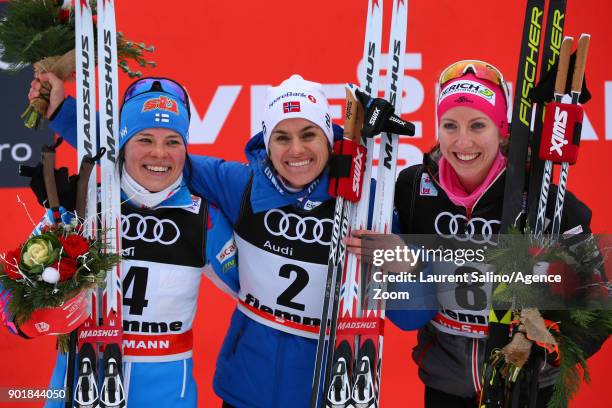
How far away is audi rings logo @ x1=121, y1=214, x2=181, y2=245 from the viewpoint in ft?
8.51

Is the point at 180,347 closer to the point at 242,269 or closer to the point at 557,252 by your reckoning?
the point at 242,269

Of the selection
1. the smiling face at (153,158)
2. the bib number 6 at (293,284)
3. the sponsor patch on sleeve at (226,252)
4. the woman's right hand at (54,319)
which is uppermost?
the smiling face at (153,158)

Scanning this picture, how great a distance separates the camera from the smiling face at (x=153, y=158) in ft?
8.43

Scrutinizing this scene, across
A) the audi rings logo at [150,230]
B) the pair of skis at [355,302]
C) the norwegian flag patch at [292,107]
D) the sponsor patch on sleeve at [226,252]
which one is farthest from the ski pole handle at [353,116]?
the audi rings logo at [150,230]

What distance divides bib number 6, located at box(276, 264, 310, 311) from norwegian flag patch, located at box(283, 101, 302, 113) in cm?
50

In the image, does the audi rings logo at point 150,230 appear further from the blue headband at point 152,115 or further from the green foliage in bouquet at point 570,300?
the green foliage in bouquet at point 570,300

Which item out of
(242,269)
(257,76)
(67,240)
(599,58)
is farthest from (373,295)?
(599,58)

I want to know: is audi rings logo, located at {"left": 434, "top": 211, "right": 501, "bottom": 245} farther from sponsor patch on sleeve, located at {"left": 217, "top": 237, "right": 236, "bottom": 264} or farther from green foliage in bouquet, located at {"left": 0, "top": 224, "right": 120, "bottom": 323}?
green foliage in bouquet, located at {"left": 0, "top": 224, "right": 120, "bottom": 323}

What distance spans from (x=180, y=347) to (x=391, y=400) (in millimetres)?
1756

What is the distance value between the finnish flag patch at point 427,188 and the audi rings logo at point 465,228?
3.2 inches

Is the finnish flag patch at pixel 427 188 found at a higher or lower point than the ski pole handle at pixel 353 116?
lower

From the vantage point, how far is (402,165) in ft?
13.4

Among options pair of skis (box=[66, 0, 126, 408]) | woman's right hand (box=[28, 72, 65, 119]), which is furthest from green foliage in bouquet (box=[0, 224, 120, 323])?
woman's right hand (box=[28, 72, 65, 119])

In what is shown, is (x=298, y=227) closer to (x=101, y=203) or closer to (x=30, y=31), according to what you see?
(x=101, y=203)
